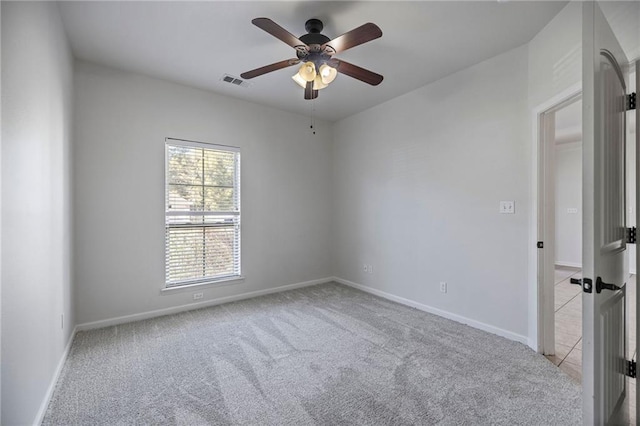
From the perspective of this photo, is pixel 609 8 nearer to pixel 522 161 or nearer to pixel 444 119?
pixel 522 161

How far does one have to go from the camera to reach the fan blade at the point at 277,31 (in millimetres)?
1870

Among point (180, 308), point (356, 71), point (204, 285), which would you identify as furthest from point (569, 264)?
point (180, 308)

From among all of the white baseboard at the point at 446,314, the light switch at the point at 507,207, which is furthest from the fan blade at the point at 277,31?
the white baseboard at the point at 446,314

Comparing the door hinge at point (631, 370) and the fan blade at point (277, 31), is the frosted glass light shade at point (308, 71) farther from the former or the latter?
the door hinge at point (631, 370)

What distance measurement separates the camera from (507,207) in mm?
2850

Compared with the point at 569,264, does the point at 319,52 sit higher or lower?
higher

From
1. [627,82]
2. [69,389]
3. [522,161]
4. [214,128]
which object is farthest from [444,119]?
[69,389]

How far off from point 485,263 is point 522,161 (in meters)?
1.07

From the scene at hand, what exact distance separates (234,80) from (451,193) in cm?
288

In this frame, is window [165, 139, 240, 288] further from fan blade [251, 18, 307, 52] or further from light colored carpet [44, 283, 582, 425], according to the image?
fan blade [251, 18, 307, 52]

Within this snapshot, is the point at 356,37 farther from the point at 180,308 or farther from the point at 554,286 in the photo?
the point at 180,308

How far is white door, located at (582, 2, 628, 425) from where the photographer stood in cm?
126

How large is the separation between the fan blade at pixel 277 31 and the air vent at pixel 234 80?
1.45m

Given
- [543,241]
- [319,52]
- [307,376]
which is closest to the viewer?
[307,376]
